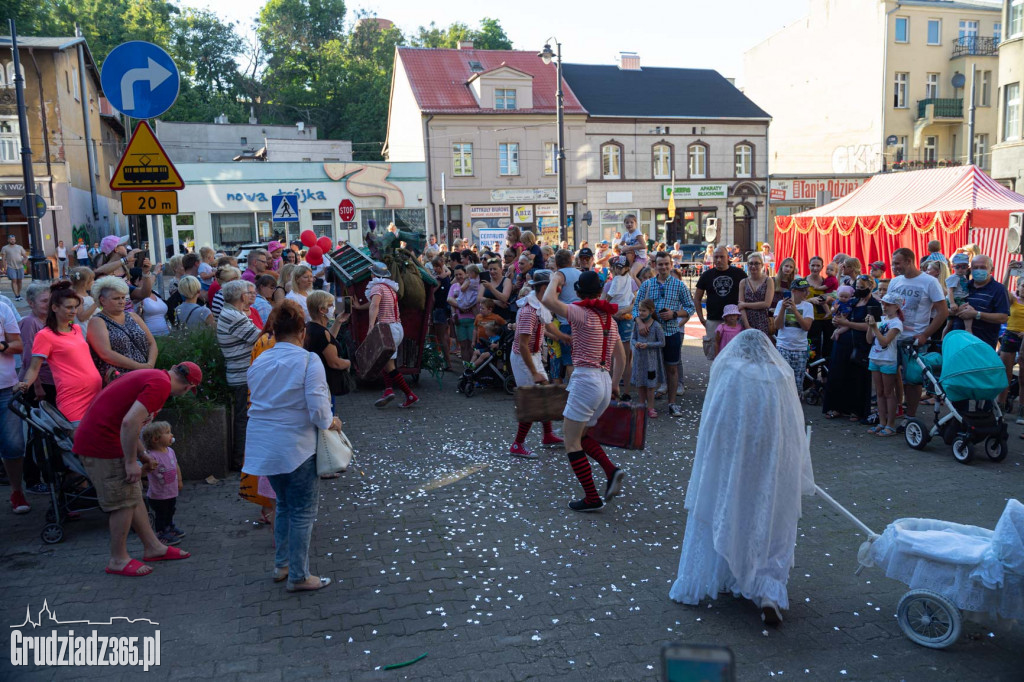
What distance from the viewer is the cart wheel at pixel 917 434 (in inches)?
298

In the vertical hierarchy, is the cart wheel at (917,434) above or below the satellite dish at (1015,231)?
below

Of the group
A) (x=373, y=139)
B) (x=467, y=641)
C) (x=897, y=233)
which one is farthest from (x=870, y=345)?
(x=373, y=139)

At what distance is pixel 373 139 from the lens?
58.4 m

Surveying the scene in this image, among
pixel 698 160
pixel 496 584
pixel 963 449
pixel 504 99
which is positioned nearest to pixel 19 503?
pixel 496 584

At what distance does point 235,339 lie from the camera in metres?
6.77

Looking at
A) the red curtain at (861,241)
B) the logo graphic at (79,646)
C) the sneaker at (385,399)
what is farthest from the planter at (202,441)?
the red curtain at (861,241)

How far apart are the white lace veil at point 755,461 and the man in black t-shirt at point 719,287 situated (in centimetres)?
557

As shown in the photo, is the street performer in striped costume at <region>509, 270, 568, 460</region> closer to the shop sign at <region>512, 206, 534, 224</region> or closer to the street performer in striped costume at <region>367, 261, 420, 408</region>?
the street performer in striped costume at <region>367, 261, 420, 408</region>

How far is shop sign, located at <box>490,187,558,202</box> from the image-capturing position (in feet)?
133

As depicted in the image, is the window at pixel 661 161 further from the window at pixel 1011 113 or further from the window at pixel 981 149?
the window at pixel 981 149

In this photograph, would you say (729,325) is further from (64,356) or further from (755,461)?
(64,356)

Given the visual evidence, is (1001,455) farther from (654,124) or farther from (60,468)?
(654,124)

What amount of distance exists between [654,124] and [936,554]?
40.8m

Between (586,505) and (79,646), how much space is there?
11.6 feet
